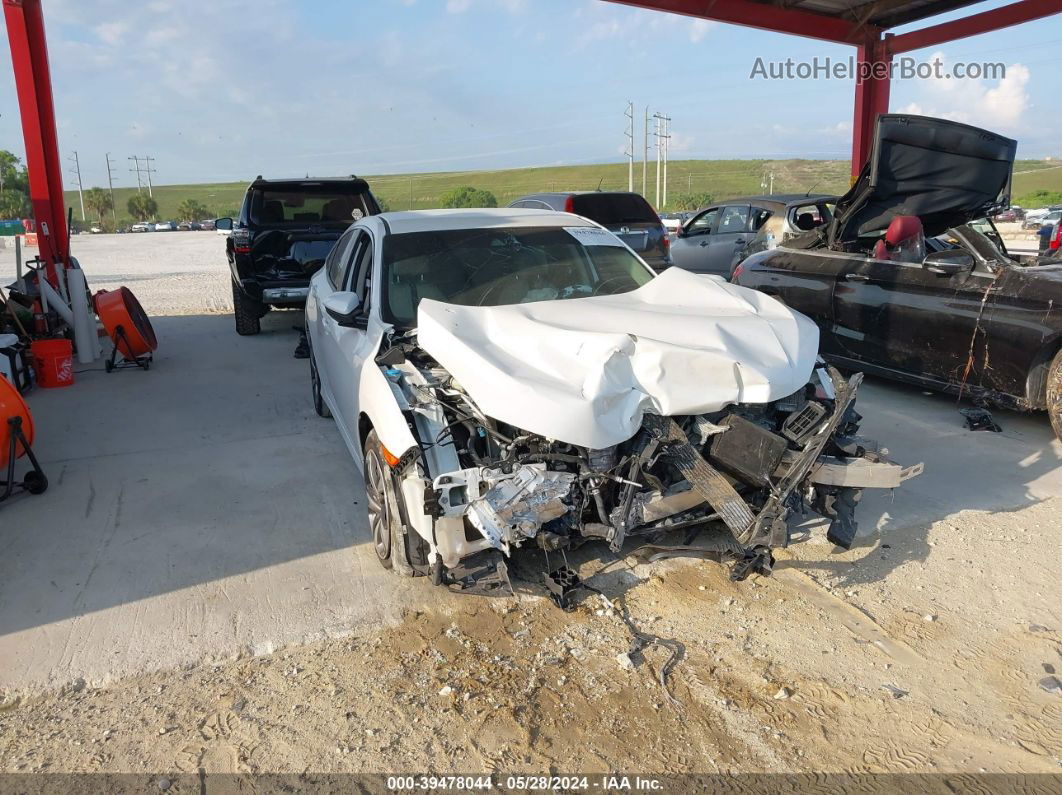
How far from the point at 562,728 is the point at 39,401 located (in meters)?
6.71

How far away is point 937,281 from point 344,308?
4769 millimetres

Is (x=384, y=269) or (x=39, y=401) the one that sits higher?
(x=384, y=269)

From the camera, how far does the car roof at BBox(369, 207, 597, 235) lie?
16.5 ft

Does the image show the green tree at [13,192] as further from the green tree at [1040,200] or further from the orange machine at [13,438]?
the green tree at [1040,200]

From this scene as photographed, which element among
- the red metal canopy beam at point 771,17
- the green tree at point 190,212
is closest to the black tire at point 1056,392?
the red metal canopy beam at point 771,17

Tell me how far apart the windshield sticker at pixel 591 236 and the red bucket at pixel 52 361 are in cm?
571

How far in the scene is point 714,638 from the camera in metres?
3.34

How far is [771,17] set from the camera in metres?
12.5

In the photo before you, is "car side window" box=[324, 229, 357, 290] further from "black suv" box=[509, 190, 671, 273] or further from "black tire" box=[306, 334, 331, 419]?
"black suv" box=[509, 190, 671, 273]

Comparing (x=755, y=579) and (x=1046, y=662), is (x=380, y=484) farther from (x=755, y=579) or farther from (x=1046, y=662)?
(x=1046, y=662)

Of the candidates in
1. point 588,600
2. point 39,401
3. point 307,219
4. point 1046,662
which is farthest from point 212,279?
point 1046,662

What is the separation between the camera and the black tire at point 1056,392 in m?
5.35

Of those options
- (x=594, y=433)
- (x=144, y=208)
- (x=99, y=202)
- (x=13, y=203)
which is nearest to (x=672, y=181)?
(x=144, y=208)

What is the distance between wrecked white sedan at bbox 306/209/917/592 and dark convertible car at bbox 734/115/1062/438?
8.64 feet
